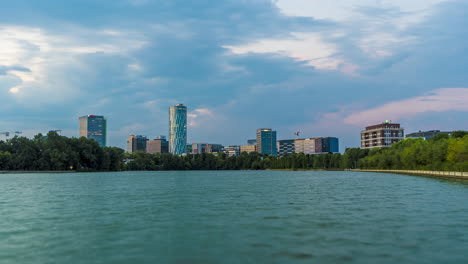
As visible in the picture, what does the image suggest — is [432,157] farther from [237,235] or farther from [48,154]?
[48,154]

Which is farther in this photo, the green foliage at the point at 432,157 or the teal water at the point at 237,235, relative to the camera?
the green foliage at the point at 432,157

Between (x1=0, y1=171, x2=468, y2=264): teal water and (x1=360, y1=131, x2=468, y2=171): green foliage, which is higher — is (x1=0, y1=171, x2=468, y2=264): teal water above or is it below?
below

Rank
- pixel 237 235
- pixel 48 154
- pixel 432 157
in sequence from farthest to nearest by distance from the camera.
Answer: pixel 48 154, pixel 432 157, pixel 237 235

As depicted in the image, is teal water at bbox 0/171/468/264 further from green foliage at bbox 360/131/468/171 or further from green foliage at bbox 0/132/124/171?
green foliage at bbox 0/132/124/171

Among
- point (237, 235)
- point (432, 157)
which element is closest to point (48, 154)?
point (432, 157)

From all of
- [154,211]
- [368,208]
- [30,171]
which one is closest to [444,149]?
[368,208]

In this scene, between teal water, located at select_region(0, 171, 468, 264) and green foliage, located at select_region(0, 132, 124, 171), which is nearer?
teal water, located at select_region(0, 171, 468, 264)

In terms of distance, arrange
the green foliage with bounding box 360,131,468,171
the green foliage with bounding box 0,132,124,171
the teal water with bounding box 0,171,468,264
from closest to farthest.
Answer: the teal water with bounding box 0,171,468,264, the green foliage with bounding box 360,131,468,171, the green foliage with bounding box 0,132,124,171

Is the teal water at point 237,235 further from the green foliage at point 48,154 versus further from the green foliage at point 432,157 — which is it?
the green foliage at point 48,154

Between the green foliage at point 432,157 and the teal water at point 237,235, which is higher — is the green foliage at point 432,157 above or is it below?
above

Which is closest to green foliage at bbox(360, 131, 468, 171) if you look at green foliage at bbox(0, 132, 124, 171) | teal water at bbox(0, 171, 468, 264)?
teal water at bbox(0, 171, 468, 264)

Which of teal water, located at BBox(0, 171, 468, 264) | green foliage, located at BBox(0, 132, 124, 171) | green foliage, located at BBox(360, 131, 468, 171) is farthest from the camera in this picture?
green foliage, located at BBox(0, 132, 124, 171)

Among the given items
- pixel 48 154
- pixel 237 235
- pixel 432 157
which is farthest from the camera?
pixel 48 154

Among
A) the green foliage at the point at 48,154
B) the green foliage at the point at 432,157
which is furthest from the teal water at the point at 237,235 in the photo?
the green foliage at the point at 48,154
